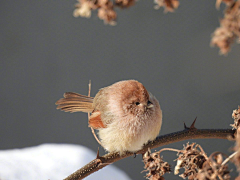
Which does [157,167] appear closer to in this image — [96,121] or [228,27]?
[228,27]

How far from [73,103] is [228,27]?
798 mm

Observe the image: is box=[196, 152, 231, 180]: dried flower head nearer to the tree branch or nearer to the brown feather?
the tree branch

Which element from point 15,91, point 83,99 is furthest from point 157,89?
point 83,99

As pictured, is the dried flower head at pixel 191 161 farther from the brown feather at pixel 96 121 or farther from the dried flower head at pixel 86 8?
the brown feather at pixel 96 121

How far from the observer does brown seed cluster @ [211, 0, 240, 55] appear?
39 cm

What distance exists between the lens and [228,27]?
0.40 metres

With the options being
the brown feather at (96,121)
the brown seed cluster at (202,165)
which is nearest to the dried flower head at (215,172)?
the brown seed cluster at (202,165)

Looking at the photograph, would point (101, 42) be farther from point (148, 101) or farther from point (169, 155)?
point (148, 101)

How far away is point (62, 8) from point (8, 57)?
0.61 m

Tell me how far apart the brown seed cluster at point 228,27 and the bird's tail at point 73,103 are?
0.75 meters

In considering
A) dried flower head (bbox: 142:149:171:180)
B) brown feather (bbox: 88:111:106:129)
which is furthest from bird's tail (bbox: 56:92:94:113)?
dried flower head (bbox: 142:149:171:180)

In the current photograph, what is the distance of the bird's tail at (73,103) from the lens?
1.08m

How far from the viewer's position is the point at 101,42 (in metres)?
2.34

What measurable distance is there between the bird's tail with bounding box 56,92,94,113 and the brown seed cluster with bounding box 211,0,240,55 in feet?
2.46
